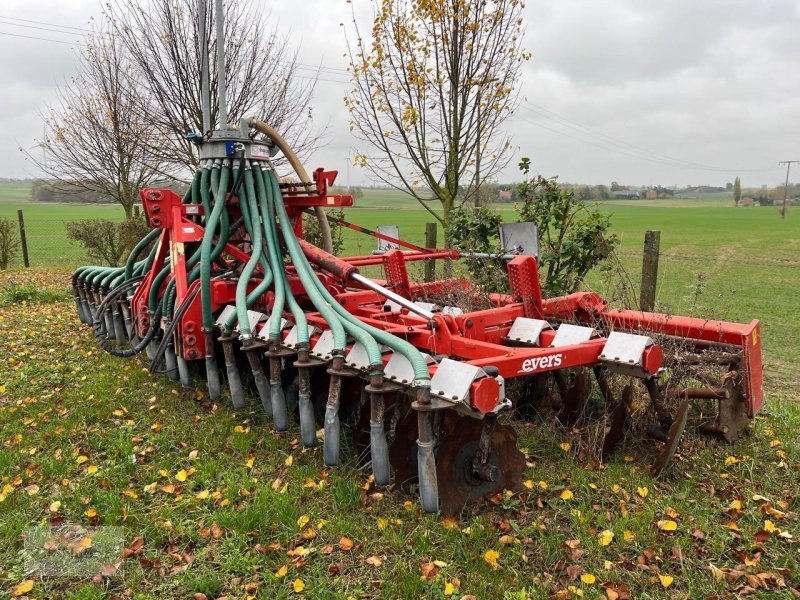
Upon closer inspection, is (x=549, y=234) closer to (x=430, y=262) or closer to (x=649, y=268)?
(x=649, y=268)

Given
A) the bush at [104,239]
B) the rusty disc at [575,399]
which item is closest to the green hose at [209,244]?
the rusty disc at [575,399]

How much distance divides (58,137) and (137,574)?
14100mm

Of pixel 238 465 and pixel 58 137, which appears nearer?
pixel 238 465

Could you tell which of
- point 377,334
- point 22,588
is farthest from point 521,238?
point 22,588

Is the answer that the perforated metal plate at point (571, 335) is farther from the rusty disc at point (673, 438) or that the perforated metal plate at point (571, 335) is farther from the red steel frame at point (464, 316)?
the rusty disc at point (673, 438)

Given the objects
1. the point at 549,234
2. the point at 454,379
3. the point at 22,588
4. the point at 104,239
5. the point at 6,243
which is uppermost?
the point at 549,234

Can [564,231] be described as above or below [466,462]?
above

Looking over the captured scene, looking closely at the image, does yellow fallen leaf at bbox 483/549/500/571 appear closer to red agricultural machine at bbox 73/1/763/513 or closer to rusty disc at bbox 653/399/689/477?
red agricultural machine at bbox 73/1/763/513

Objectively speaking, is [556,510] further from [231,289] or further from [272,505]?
[231,289]

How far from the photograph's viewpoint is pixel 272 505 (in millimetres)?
3400

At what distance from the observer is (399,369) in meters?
3.28

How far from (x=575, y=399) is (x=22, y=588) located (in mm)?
3327

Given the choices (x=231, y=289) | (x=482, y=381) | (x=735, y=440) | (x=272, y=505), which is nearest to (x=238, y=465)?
(x=272, y=505)

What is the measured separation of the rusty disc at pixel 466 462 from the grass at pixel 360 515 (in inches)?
3.9
